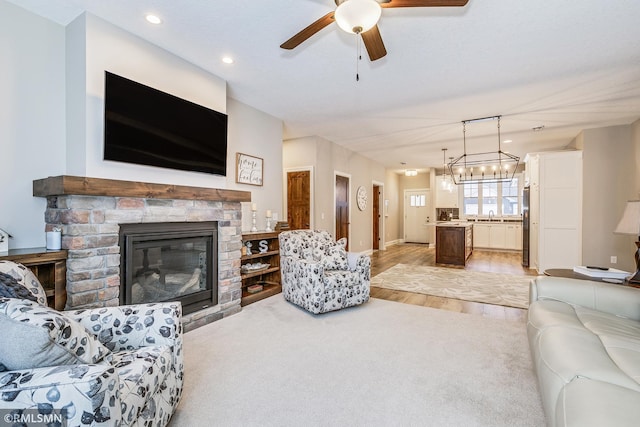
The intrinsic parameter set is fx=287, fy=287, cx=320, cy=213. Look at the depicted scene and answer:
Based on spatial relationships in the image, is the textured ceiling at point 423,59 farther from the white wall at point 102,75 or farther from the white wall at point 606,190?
the white wall at point 606,190


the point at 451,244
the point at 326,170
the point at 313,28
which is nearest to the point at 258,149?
the point at 326,170

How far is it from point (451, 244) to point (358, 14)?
5.76m

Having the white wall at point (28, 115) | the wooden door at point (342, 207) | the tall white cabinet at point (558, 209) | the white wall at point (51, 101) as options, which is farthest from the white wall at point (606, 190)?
the white wall at point (28, 115)

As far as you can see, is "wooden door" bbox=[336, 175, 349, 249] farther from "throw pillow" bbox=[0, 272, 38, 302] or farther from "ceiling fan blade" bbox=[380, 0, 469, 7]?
"throw pillow" bbox=[0, 272, 38, 302]

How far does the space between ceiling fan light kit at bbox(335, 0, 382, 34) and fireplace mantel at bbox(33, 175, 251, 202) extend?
6.69ft

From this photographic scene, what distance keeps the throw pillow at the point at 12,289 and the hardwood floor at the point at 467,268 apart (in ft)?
11.6

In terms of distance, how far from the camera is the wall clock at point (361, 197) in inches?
294

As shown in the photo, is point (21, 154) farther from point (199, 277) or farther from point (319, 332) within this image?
point (319, 332)

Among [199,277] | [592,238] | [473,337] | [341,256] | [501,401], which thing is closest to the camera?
[501,401]

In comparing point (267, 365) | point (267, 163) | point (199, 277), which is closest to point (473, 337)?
point (267, 365)

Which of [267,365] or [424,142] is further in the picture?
[424,142]

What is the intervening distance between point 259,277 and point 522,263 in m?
6.02

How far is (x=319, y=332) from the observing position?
2812mm

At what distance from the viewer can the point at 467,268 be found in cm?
613
